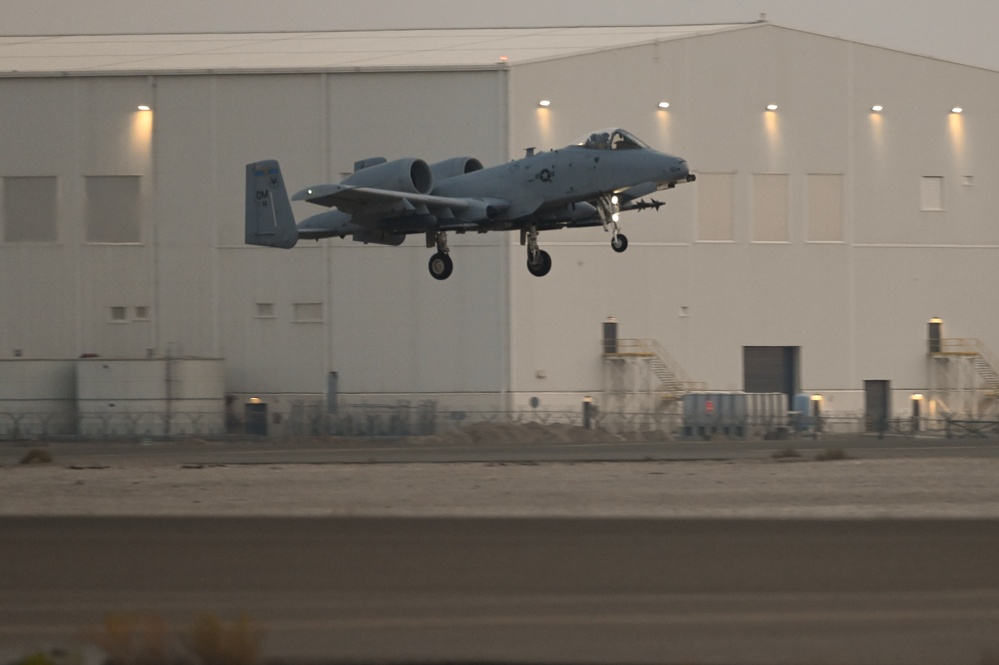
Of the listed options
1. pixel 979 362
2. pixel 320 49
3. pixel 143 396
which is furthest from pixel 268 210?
pixel 979 362

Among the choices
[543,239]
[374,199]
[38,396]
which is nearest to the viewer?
[374,199]

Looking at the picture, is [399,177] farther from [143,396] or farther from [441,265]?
[143,396]

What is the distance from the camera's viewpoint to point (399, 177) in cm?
3488

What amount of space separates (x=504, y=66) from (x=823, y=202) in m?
14.9

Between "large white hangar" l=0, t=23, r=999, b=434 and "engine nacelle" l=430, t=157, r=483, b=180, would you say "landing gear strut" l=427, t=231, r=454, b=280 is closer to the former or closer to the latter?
A: "engine nacelle" l=430, t=157, r=483, b=180

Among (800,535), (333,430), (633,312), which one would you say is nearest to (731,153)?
(633,312)

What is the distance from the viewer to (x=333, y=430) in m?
48.6

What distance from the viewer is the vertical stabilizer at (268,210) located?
38.3m

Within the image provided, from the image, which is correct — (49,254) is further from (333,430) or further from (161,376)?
(333,430)

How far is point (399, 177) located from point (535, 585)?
2139 centimetres

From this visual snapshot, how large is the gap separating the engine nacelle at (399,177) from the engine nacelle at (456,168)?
915 mm

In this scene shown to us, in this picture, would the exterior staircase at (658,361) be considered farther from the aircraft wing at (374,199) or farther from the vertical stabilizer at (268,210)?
the aircraft wing at (374,199)

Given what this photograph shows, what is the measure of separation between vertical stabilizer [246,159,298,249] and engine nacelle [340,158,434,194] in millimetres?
3436

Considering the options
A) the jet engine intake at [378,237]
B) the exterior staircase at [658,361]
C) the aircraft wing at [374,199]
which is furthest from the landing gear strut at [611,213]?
the exterior staircase at [658,361]
